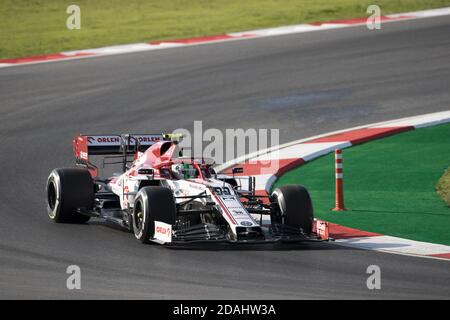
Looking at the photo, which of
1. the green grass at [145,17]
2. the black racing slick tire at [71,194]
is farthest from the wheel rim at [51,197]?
the green grass at [145,17]

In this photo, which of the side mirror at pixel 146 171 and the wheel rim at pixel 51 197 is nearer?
the side mirror at pixel 146 171

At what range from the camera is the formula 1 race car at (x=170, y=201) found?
13.9 m

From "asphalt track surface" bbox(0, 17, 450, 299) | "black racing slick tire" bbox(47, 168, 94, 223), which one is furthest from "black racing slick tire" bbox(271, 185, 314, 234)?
"black racing slick tire" bbox(47, 168, 94, 223)

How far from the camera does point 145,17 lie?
3228cm

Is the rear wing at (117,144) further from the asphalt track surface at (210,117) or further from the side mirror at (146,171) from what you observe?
the side mirror at (146,171)

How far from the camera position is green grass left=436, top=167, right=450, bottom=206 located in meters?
16.7

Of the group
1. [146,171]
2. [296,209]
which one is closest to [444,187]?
[296,209]

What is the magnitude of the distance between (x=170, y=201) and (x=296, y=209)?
1641 millimetres

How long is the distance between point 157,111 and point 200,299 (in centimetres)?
1180

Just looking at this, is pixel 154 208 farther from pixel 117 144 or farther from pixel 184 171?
pixel 117 144

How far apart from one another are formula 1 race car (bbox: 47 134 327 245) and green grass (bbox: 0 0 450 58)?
13125mm

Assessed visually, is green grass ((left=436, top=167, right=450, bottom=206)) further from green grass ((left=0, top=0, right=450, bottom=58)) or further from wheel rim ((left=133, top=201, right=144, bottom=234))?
green grass ((left=0, top=0, right=450, bottom=58))

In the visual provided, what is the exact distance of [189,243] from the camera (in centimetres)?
1378
